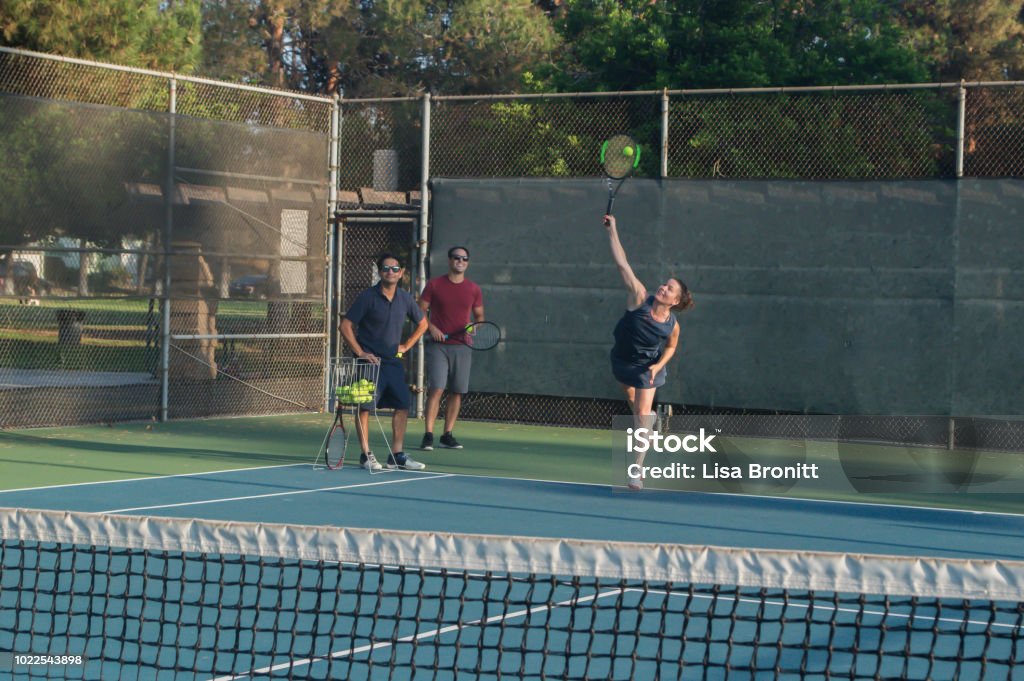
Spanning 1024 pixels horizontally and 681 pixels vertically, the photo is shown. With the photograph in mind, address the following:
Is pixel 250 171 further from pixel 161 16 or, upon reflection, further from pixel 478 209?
pixel 161 16

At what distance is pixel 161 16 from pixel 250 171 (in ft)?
14.4

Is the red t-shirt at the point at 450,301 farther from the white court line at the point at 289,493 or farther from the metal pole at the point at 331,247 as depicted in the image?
the metal pole at the point at 331,247

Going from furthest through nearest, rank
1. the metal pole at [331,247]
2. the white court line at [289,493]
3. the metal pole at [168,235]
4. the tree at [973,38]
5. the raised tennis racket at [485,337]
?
the tree at [973,38]
the metal pole at [331,247]
the metal pole at [168,235]
the raised tennis racket at [485,337]
the white court line at [289,493]

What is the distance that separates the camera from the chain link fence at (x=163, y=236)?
492 inches

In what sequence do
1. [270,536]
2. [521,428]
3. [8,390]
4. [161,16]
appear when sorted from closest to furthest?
[270,536], [8,390], [521,428], [161,16]

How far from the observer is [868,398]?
12852 millimetres

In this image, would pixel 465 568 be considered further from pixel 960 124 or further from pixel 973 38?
pixel 973 38

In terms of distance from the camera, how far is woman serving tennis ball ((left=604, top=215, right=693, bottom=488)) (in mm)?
9656

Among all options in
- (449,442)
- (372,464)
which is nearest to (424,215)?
(449,442)

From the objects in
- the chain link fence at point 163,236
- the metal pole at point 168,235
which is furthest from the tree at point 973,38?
the metal pole at point 168,235

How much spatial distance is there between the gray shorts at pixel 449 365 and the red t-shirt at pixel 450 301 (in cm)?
11

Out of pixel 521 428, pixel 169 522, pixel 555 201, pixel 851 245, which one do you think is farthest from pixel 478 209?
pixel 169 522

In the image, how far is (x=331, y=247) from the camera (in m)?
15.3

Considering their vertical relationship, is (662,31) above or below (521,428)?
above
